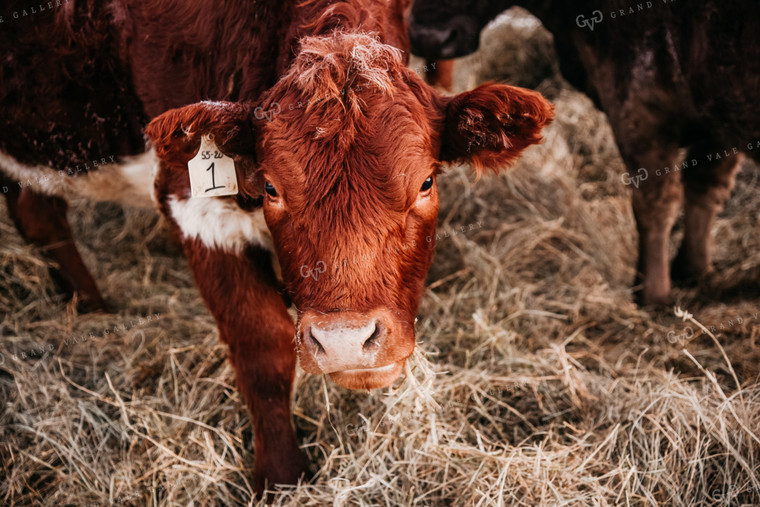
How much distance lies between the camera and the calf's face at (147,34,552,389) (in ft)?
6.15

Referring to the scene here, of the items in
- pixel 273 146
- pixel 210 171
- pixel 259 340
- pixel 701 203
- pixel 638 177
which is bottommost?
pixel 259 340

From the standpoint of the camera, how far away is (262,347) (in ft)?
8.55

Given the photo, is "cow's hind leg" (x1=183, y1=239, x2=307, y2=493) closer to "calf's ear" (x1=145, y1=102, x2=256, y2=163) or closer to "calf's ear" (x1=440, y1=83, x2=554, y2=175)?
"calf's ear" (x1=145, y1=102, x2=256, y2=163)

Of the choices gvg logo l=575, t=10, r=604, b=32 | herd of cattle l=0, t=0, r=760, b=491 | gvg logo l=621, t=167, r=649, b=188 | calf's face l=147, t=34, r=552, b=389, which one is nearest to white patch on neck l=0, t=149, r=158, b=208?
herd of cattle l=0, t=0, r=760, b=491

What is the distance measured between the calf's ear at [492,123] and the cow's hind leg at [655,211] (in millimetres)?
1486

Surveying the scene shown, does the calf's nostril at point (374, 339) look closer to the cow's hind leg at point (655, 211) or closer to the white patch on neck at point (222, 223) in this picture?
the white patch on neck at point (222, 223)

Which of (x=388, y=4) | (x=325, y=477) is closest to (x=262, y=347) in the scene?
(x=325, y=477)

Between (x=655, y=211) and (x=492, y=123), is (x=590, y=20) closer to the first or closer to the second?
(x=655, y=211)

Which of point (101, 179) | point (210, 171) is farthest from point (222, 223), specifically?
point (101, 179)

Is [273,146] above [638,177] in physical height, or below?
above

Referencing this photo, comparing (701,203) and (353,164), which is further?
(701,203)

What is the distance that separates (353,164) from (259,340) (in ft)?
3.49

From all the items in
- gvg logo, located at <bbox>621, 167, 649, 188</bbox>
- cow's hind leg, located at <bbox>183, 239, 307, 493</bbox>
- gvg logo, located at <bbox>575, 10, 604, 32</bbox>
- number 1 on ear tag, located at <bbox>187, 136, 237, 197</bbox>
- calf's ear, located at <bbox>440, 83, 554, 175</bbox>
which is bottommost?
cow's hind leg, located at <bbox>183, 239, 307, 493</bbox>

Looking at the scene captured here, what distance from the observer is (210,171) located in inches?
86.3
